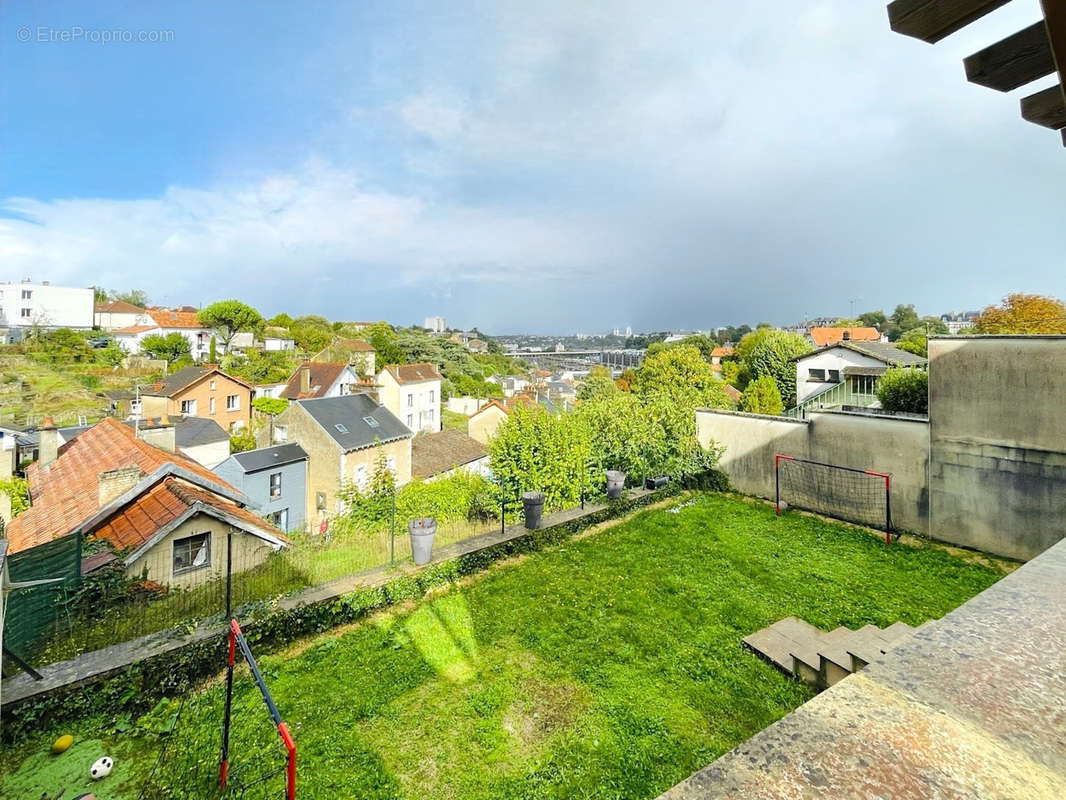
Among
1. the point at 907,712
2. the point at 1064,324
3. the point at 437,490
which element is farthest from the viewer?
the point at 1064,324

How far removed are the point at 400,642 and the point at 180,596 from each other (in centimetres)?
247

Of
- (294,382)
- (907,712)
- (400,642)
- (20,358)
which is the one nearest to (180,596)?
(400,642)

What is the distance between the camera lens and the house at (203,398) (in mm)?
25983

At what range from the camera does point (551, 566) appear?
7156mm

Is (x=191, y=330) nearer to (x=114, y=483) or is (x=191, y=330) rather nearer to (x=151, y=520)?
(x=114, y=483)

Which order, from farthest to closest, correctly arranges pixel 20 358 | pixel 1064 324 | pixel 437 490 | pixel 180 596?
pixel 20 358
pixel 1064 324
pixel 437 490
pixel 180 596

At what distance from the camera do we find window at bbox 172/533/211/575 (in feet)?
27.3

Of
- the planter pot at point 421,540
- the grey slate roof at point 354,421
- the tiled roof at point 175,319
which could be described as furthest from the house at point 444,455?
the tiled roof at point 175,319

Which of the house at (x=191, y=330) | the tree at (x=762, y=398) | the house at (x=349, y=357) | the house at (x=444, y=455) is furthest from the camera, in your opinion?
the house at (x=191, y=330)

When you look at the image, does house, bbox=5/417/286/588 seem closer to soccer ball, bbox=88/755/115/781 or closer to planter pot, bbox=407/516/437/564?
planter pot, bbox=407/516/437/564

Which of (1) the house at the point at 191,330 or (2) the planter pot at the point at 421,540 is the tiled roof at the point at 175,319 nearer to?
(1) the house at the point at 191,330

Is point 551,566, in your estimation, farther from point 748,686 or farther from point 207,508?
point 207,508

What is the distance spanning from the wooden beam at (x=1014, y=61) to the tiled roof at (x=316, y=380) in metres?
33.2

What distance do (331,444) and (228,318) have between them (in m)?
34.4
